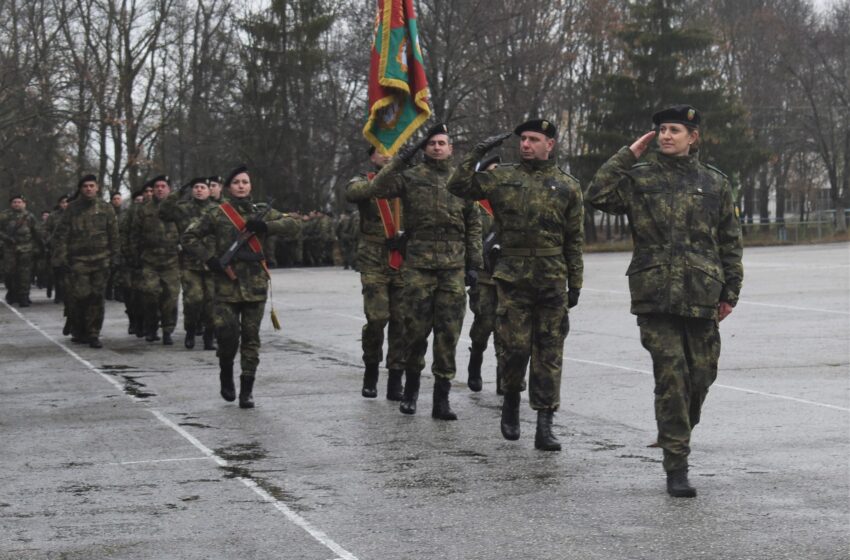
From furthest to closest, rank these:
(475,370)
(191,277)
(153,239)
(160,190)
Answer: (153,239) → (160,190) → (191,277) → (475,370)

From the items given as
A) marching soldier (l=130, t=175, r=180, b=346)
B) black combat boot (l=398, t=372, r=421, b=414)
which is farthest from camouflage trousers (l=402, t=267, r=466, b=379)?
marching soldier (l=130, t=175, r=180, b=346)

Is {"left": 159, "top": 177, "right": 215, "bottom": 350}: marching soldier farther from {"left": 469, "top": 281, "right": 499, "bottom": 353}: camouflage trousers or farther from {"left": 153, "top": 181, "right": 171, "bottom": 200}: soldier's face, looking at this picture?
{"left": 469, "top": 281, "right": 499, "bottom": 353}: camouflage trousers

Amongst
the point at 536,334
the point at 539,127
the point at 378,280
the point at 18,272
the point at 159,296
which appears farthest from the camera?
the point at 18,272

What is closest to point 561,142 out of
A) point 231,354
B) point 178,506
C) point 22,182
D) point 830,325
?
point 22,182

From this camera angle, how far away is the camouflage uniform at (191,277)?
1767 cm

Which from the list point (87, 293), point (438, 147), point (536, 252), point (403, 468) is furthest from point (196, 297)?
point (403, 468)

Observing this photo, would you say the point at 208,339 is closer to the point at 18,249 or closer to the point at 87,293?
the point at 87,293

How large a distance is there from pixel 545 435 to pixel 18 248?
22704 millimetres

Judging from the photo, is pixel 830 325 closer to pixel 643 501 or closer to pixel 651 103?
pixel 643 501

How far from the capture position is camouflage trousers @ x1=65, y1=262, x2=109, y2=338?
1827 centimetres

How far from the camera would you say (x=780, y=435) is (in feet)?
31.5

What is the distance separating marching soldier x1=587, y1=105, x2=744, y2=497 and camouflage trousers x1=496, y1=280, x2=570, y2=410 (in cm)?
136

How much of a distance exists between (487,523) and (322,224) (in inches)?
1679

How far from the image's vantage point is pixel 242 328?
11.7 meters
